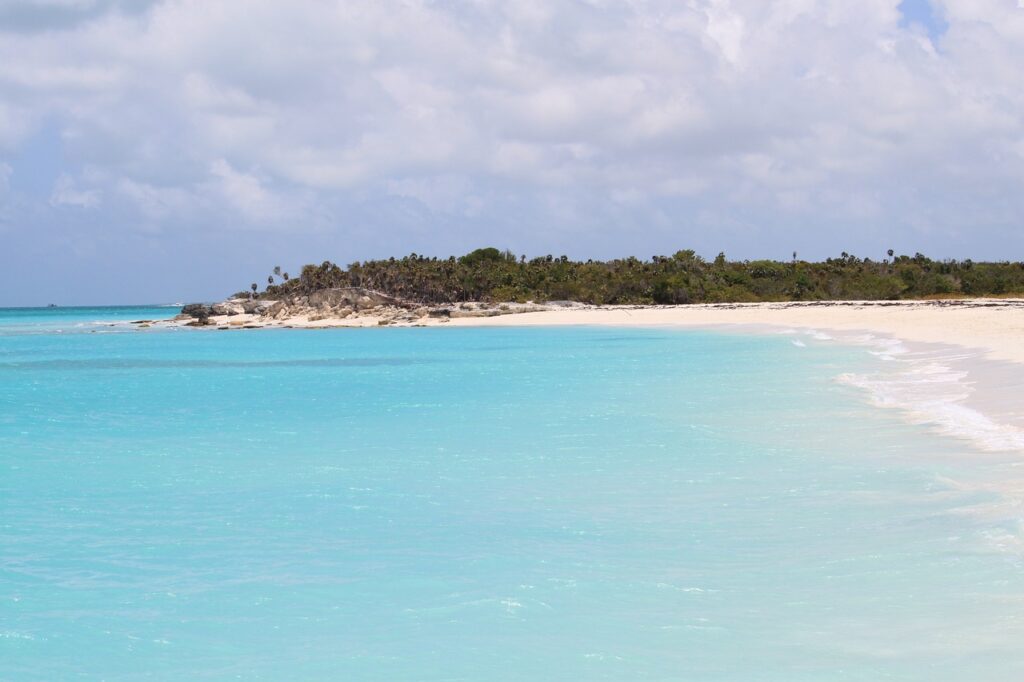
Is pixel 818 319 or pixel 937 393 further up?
pixel 818 319

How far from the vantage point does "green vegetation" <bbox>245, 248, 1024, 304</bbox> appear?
78.6 metres

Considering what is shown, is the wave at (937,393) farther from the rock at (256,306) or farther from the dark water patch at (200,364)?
the rock at (256,306)

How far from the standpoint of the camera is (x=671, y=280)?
84.2 m

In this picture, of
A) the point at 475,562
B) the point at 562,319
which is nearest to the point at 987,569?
the point at 475,562

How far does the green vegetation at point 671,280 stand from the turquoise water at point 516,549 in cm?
6579

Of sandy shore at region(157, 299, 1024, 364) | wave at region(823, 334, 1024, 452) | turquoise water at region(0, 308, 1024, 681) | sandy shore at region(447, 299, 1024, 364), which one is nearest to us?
turquoise water at region(0, 308, 1024, 681)

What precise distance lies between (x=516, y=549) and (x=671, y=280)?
77681 mm

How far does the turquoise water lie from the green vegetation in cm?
6579

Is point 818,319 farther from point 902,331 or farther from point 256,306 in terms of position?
point 256,306

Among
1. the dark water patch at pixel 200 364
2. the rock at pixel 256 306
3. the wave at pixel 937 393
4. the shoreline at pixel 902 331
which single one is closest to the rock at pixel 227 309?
the rock at pixel 256 306

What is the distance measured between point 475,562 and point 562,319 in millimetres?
58796

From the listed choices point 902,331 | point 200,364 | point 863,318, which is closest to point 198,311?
point 200,364

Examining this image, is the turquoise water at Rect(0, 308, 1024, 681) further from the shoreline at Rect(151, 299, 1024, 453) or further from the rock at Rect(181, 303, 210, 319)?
the rock at Rect(181, 303, 210, 319)

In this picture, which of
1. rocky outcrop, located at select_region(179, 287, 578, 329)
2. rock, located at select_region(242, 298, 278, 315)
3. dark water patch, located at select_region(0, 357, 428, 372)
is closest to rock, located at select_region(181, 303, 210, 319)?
rocky outcrop, located at select_region(179, 287, 578, 329)
